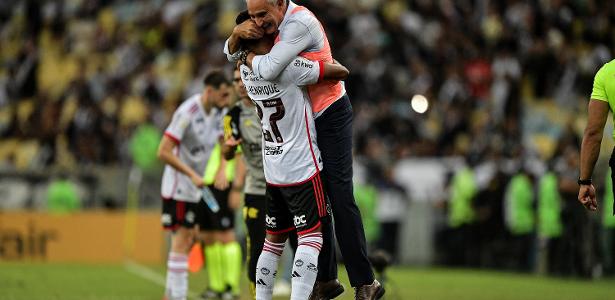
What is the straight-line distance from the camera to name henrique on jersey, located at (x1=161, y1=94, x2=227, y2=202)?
38.0 feet

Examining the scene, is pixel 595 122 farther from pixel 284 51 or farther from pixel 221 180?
pixel 221 180

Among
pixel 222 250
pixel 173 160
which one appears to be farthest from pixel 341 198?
pixel 222 250

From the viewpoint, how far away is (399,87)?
27109 mm

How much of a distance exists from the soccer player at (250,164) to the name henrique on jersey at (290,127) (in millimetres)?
1465

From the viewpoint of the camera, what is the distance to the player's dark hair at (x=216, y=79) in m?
11.7

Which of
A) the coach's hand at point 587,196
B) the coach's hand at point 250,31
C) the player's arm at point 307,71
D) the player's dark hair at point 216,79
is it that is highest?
the coach's hand at point 250,31

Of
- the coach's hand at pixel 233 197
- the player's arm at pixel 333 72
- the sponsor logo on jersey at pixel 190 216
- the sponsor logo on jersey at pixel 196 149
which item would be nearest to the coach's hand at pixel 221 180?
the sponsor logo on jersey at pixel 190 216

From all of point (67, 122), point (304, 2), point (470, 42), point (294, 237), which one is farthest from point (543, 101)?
point (294, 237)

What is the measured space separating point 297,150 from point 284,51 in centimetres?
73

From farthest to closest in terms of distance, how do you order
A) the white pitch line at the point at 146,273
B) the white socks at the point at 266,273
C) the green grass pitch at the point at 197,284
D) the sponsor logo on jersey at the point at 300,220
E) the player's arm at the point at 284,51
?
1. the white pitch line at the point at 146,273
2. the green grass pitch at the point at 197,284
3. the white socks at the point at 266,273
4. the sponsor logo on jersey at the point at 300,220
5. the player's arm at the point at 284,51

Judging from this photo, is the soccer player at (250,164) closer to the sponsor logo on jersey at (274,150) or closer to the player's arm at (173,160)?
the player's arm at (173,160)

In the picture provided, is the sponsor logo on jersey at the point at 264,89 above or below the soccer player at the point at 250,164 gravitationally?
above

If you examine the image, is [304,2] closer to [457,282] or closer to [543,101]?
[543,101]

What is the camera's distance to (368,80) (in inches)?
1067
